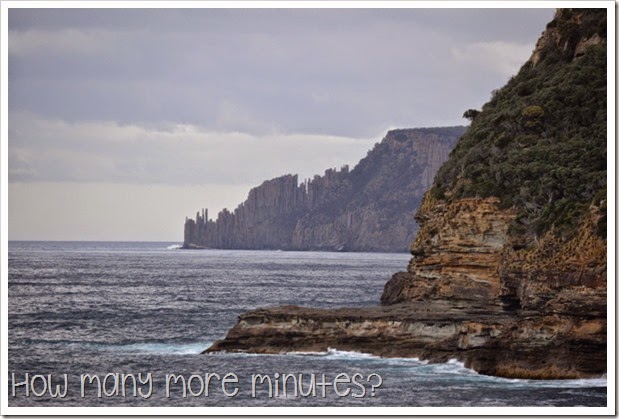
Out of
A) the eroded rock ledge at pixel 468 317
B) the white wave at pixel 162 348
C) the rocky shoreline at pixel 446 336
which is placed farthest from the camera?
the white wave at pixel 162 348

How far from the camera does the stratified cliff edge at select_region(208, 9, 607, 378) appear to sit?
41.3 meters

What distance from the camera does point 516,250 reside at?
47219 mm

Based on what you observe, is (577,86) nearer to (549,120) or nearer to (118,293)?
(549,120)

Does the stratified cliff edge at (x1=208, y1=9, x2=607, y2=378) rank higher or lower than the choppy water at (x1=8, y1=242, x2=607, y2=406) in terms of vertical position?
higher

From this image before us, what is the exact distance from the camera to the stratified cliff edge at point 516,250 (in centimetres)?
4131

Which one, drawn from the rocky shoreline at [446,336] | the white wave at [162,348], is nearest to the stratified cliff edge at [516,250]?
the rocky shoreline at [446,336]

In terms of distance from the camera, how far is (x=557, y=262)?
141 feet

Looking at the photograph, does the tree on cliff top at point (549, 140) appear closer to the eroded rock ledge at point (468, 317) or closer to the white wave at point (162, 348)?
the eroded rock ledge at point (468, 317)

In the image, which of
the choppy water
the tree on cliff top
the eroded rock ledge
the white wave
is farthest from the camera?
the white wave

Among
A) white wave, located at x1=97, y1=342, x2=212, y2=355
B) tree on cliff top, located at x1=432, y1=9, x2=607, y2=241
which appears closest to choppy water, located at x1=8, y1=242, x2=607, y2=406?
white wave, located at x1=97, y1=342, x2=212, y2=355

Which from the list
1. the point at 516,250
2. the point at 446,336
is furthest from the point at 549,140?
the point at 446,336

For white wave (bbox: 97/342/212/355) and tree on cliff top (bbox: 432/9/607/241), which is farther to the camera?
white wave (bbox: 97/342/212/355)

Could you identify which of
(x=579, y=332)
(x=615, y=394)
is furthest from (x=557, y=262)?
(x=615, y=394)

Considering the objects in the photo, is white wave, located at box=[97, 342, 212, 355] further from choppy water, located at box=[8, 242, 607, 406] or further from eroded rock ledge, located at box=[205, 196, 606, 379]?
eroded rock ledge, located at box=[205, 196, 606, 379]
